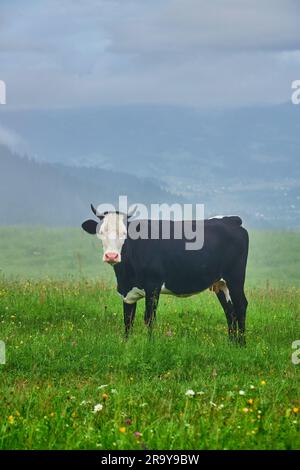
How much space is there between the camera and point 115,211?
544 inches

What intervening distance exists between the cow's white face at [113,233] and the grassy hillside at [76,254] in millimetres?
18978

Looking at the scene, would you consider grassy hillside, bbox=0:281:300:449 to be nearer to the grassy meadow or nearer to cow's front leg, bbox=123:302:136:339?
the grassy meadow

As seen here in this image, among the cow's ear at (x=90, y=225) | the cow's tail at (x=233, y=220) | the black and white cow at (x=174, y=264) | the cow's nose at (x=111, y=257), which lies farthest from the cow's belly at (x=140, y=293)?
the cow's ear at (x=90, y=225)

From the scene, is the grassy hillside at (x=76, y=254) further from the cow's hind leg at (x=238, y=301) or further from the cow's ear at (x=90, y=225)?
the cow's ear at (x=90, y=225)

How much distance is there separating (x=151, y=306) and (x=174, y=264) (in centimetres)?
103

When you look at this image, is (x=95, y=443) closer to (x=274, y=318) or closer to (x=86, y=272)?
(x=274, y=318)

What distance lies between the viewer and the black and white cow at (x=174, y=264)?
45.4 feet

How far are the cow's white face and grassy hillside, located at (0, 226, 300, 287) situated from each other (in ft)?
62.3

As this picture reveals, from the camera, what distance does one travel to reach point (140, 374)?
11609 mm

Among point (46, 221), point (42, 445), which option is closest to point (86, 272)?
point (42, 445)

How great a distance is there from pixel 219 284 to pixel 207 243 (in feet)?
2.83

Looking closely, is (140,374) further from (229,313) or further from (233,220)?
(233,220)

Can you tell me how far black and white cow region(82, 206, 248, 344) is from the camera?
1385 cm

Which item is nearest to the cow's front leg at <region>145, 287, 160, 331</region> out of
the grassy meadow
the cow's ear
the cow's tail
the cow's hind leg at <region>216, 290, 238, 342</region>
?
the grassy meadow
